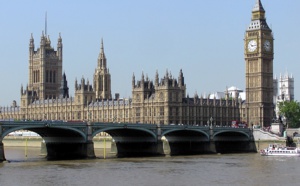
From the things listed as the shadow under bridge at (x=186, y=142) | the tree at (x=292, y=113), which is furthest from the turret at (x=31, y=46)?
the shadow under bridge at (x=186, y=142)

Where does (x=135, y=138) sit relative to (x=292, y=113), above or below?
below

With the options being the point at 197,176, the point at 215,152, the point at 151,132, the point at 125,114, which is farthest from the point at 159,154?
the point at 125,114

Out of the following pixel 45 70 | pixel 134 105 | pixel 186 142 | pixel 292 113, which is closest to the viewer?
pixel 186 142

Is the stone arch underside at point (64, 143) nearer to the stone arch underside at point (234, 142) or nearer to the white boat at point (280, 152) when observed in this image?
the white boat at point (280, 152)

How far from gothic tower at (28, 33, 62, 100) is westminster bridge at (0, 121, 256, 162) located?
84.9m

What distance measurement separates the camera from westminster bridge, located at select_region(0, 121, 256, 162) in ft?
250

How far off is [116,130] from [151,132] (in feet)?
14.7

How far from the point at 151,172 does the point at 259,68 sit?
74.7 m

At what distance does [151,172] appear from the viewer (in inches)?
2418

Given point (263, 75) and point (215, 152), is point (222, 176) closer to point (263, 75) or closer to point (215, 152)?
point (215, 152)

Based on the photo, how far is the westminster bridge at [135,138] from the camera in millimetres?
76238

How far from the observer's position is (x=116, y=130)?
286ft

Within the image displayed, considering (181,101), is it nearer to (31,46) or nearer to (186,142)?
(186,142)

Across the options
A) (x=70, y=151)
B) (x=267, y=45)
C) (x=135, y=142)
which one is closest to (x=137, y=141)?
(x=135, y=142)
